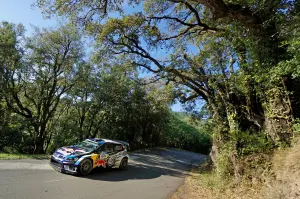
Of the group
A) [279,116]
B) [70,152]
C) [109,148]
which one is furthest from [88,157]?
[279,116]

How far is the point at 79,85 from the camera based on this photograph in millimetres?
17016

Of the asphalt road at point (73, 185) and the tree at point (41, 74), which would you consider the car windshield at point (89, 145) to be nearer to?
the asphalt road at point (73, 185)

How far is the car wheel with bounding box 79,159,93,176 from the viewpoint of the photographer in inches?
311

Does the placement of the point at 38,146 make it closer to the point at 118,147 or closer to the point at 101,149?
the point at 118,147

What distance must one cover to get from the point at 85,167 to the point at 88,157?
0.41 m

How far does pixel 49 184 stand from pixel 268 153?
7.06 m

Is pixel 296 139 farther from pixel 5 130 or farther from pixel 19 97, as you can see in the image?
pixel 19 97

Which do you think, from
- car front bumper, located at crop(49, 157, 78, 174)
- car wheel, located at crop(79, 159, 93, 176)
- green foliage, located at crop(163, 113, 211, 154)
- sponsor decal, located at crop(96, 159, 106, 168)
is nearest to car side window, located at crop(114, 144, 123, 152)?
sponsor decal, located at crop(96, 159, 106, 168)

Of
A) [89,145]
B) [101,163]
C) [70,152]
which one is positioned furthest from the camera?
[89,145]

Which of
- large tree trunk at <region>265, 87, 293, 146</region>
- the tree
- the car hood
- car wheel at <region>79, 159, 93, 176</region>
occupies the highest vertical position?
the tree

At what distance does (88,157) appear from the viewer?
822 centimetres

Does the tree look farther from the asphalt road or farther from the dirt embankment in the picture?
the dirt embankment

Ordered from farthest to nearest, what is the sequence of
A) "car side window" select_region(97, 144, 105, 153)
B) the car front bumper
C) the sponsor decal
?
"car side window" select_region(97, 144, 105, 153) < the sponsor decal < the car front bumper

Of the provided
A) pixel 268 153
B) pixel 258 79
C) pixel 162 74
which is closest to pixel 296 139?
pixel 268 153
